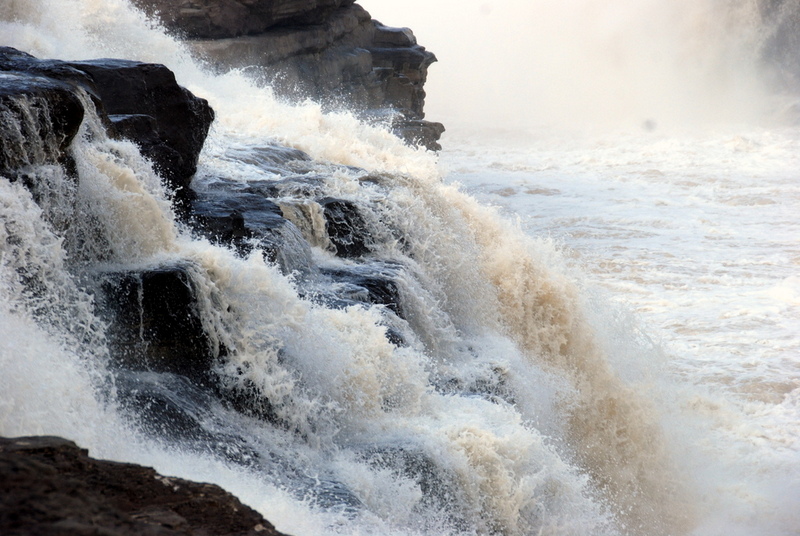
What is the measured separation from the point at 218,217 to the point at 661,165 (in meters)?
16.8

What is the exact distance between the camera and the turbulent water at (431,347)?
10.6 ft

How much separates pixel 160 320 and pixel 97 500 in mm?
2097

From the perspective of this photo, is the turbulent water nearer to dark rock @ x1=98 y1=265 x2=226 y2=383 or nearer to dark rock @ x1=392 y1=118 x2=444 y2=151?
dark rock @ x1=98 y1=265 x2=226 y2=383

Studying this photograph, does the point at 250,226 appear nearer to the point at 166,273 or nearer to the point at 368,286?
the point at 368,286

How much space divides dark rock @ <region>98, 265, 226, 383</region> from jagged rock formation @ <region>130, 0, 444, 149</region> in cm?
1137

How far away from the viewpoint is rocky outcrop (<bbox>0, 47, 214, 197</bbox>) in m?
3.63

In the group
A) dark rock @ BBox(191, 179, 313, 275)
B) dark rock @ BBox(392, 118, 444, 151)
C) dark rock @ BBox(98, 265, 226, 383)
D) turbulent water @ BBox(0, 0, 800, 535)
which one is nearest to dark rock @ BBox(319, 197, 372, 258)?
turbulent water @ BBox(0, 0, 800, 535)

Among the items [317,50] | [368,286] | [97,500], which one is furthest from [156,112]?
[317,50]

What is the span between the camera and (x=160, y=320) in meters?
3.75

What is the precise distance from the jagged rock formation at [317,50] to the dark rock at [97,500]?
521 inches

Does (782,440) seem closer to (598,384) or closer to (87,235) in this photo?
(598,384)

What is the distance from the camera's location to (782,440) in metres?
6.55

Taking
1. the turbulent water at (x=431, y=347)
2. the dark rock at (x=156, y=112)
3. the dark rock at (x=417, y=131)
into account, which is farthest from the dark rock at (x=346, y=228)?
the dark rock at (x=417, y=131)

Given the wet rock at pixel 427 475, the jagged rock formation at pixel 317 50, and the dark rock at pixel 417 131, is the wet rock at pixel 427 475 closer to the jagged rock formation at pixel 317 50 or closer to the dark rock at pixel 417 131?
the jagged rock formation at pixel 317 50
